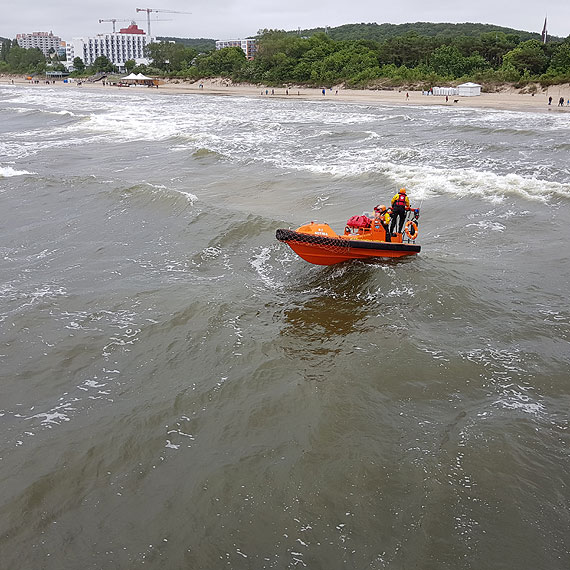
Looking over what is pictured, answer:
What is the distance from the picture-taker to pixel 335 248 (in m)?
10.5

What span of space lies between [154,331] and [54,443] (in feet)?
9.16

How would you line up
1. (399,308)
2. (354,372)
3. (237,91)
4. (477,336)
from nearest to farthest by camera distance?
(354,372), (477,336), (399,308), (237,91)

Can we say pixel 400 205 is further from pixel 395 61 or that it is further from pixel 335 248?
pixel 395 61

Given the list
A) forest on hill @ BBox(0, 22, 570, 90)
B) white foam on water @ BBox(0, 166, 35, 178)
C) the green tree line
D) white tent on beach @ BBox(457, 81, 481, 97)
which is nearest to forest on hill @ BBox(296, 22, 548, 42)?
forest on hill @ BBox(0, 22, 570, 90)

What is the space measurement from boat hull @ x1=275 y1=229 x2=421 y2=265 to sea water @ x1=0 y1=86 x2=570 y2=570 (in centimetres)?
31

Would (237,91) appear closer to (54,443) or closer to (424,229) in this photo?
(424,229)

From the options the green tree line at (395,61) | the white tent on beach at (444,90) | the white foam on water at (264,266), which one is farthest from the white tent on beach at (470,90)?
the white foam on water at (264,266)

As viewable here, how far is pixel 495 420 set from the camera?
6664 millimetres

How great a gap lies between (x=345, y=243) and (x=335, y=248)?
0.70ft

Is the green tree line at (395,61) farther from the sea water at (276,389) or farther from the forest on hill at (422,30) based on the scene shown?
the sea water at (276,389)

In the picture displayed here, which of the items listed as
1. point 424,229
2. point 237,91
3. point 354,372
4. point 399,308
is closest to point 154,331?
point 354,372

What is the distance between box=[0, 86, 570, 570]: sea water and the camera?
17.1 ft

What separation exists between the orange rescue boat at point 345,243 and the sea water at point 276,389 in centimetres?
35

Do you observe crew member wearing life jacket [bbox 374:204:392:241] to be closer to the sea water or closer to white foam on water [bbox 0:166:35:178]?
the sea water
